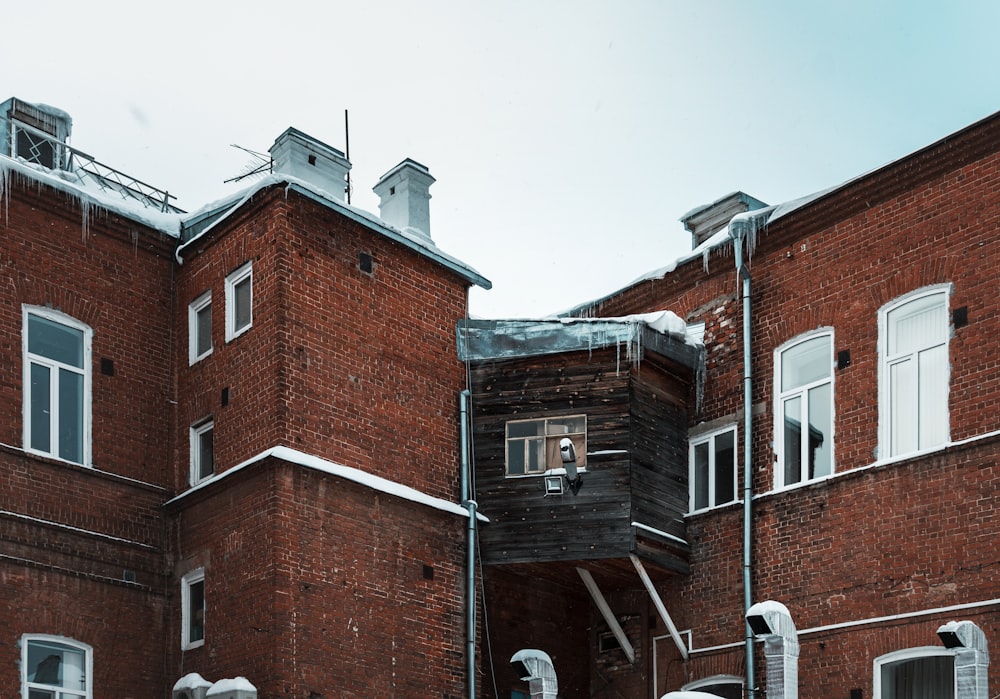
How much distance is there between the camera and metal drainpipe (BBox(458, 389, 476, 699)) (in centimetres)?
1989

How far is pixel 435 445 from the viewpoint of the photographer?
20.7m

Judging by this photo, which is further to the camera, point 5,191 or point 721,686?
point 721,686

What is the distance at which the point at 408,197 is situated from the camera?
22844 mm

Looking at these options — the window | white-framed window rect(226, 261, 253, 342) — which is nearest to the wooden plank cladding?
the window

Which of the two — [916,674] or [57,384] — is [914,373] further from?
[57,384]

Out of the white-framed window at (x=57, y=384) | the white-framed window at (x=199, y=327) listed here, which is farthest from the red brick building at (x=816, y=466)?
the white-framed window at (x=57, y=384)

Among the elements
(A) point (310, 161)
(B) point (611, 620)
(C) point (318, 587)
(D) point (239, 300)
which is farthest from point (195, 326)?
(B) point (611, 620)

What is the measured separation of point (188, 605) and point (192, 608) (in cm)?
7

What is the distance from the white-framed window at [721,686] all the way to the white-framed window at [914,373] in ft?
13.2

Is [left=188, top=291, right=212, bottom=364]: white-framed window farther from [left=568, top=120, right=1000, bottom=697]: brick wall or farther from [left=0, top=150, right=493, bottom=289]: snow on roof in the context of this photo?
[left=568, top=120, right=1000, bottom=697]: brick wall

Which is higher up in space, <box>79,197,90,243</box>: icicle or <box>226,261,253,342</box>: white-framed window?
<box>79,197,90,243</box>: icicle

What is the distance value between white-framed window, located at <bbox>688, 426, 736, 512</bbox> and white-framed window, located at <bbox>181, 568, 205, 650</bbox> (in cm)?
751

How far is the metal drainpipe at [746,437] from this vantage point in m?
19.4

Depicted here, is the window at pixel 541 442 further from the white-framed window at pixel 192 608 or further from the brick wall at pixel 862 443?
the white-framed window at pixel 192 608
